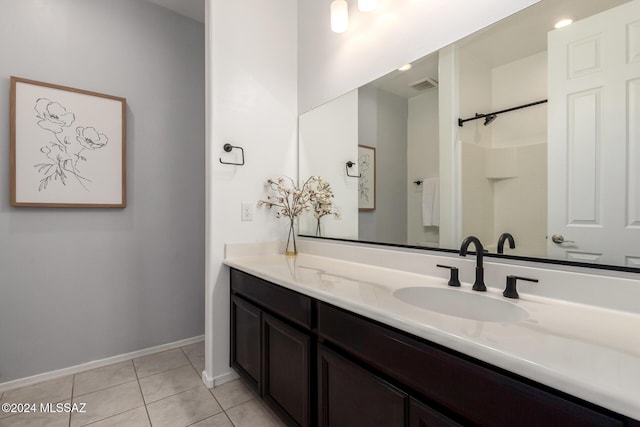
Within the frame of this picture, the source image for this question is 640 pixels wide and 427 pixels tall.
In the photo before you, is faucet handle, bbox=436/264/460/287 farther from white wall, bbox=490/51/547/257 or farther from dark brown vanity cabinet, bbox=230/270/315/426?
dark brown vanity cabinet, bbox=230/270/315/426

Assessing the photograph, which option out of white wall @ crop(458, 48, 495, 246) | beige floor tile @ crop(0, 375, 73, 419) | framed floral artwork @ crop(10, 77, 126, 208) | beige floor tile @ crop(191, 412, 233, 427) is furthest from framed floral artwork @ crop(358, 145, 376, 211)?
beige floor tile @ crop(0, 375, 73, 419)

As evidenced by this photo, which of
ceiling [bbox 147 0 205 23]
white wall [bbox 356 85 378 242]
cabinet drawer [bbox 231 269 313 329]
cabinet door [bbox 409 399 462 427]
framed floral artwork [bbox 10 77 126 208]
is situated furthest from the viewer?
ceiling [bbox 147 0 205 23]

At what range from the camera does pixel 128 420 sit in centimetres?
155

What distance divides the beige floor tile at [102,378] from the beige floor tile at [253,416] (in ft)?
2.77

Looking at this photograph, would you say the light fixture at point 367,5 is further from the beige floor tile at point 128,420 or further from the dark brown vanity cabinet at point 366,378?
the beige floor tile at point 128,420

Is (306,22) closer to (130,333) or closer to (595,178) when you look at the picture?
(595,178)

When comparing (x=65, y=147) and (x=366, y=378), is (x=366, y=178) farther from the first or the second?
(x=65, y=147)

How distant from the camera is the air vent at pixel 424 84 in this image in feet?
4.64

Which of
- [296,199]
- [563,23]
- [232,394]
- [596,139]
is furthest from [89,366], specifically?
[563,23]

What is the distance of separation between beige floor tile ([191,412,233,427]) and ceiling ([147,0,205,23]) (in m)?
2.82

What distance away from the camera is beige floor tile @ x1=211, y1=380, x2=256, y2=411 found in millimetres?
1710

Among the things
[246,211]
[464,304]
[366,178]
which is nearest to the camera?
[464,304]

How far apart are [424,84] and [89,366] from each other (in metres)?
2.79

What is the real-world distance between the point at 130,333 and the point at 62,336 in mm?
396
